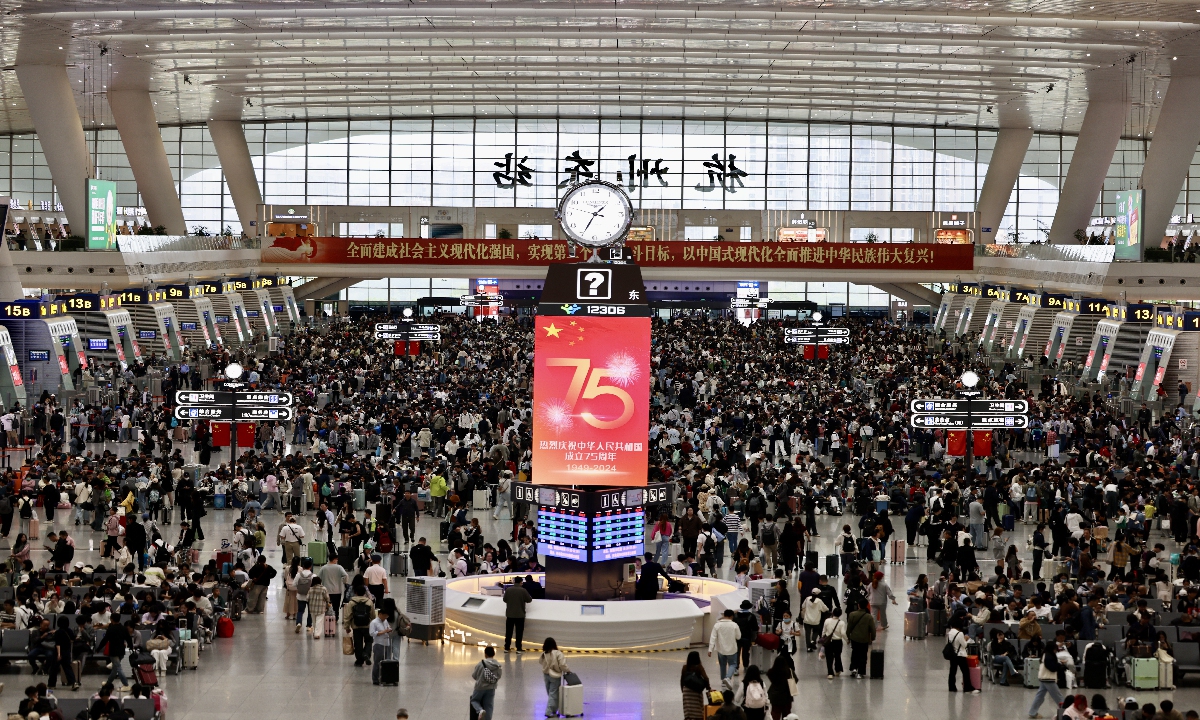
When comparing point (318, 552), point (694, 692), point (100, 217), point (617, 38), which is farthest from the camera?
point (100, 217)

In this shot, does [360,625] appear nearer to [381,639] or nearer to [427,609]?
[381,639]

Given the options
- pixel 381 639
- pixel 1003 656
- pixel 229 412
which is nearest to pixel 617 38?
pixel 229 412

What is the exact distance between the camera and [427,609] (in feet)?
54.6

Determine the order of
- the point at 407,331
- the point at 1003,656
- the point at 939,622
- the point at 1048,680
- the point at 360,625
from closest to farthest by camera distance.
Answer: the point at 1048,680, the point at 1003,656, the point at 360,625, the point at 939,622, the point at 407,331

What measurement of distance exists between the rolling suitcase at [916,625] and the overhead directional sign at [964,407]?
489 centimetres

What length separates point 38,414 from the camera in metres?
32.2

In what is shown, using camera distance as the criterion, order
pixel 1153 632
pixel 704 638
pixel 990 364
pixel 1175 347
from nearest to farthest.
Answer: pixel 1153 632
pixel 704 638
pixel 1175 347
pixel 990 364

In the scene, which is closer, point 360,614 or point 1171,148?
point 360,614

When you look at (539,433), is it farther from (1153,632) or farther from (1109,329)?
(1109,329)

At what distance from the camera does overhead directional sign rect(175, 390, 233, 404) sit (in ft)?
71.7

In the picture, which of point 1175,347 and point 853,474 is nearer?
point 853,474

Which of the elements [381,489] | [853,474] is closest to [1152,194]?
[853,474]

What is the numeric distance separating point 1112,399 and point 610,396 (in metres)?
22.5

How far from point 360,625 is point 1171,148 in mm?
32631
